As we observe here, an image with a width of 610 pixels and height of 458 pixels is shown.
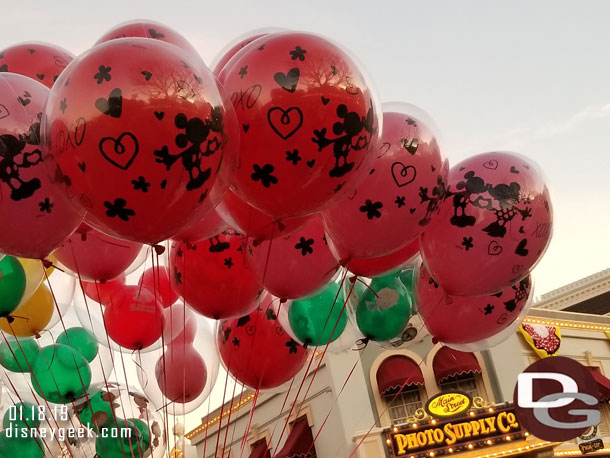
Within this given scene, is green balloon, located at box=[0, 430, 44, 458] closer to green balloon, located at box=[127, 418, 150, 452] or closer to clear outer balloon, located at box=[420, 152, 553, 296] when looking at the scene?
green balloon, located at box=[127, 418, 150, 452]

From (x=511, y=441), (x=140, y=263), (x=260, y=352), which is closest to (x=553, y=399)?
(x=511, y=441)

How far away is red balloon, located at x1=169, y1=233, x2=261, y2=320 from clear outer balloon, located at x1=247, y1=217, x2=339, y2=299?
0.19m

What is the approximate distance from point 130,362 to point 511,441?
11.2 meters

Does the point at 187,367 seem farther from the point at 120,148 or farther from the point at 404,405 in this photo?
the point at 404,405

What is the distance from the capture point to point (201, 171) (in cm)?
293

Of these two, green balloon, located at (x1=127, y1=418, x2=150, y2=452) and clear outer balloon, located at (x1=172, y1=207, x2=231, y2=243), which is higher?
clear outer balloon, located at (x1=172, y1=207, x2=231, y2=243)

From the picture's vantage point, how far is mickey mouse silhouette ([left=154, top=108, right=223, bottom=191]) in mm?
2822

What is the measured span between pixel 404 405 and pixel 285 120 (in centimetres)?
1323

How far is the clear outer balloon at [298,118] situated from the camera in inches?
125

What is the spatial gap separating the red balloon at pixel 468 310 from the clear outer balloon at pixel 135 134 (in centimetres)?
232

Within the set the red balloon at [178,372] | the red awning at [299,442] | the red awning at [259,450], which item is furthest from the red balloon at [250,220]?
the red awning at [259,450]

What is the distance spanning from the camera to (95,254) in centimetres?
447

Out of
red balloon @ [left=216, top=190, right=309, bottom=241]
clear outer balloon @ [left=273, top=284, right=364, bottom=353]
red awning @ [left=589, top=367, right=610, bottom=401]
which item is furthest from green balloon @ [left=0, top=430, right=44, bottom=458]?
red awning @ [left=589, top=367, right=610, bottom=401]

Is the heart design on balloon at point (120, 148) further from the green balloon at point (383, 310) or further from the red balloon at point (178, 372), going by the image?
the red balloon at point (178, 372)
